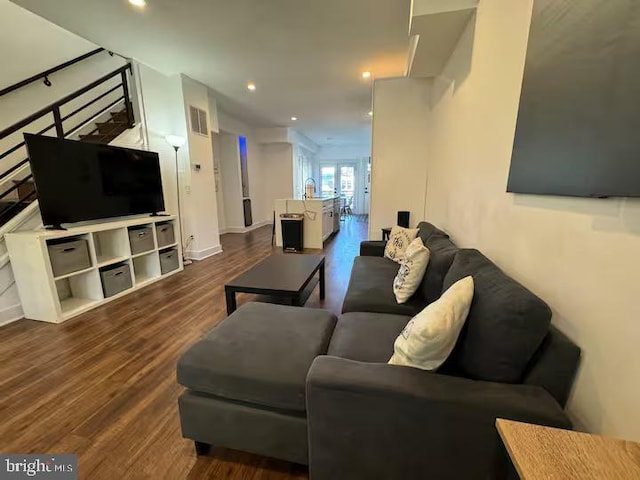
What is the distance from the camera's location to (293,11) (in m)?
2.46

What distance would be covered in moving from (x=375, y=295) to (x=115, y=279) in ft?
9.02

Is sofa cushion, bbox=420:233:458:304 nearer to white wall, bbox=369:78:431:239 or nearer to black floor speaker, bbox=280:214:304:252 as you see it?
white wall, bbox=369:78:431:239

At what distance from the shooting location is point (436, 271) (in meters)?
1.68

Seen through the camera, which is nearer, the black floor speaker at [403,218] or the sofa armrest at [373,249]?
Answer: the sofa armrest at [373,249]

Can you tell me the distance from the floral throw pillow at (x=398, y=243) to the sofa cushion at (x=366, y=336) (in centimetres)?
115

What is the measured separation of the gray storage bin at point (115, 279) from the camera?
2.82 meters

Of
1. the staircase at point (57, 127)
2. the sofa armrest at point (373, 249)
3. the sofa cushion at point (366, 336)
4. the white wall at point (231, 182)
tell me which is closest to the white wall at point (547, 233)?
the sofa cushion at point (366, 336)

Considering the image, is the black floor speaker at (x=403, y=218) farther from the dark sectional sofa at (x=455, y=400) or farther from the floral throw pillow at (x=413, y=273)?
the dark sectional sofa at (x=455, y=400)

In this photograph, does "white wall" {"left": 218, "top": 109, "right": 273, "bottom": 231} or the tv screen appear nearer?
the tv screen

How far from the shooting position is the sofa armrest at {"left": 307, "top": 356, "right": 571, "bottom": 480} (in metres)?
0.79

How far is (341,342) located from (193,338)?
1.43 metres

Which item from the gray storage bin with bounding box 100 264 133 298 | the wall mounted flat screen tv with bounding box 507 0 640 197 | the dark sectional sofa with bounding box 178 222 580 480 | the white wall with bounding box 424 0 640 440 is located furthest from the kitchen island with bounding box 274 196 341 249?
the wall mounted flat screen tv with bounding box 507 0 640 197

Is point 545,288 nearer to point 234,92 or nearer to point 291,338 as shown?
point 291,338

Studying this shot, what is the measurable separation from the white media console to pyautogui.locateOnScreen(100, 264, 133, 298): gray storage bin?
0.03 m
